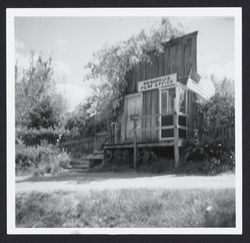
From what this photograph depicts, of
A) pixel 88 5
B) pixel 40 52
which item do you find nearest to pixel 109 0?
pixel 88 5

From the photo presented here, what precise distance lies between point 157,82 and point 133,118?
1432 millimetres

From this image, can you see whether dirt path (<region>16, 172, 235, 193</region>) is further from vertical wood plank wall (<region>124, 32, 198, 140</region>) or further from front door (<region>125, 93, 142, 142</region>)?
front door (<region>125, 93, 142, 142</region>)

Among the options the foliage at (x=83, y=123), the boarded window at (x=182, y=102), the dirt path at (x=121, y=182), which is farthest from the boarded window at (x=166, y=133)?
the dirt path at (x=121, y=182)

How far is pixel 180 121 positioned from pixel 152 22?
13.4ft

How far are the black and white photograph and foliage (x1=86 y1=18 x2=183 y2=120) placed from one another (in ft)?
0.17

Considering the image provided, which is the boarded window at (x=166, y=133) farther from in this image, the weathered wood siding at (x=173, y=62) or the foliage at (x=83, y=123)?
the foliage at (x=83, y=123)

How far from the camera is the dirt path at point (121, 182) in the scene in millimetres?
7840

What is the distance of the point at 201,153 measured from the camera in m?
9.74

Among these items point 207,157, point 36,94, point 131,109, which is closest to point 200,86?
point 207,157

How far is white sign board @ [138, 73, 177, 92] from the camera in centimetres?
1135

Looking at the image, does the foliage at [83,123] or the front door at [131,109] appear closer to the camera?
the foliage at [83,123]

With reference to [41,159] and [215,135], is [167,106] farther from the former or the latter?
[41,159]

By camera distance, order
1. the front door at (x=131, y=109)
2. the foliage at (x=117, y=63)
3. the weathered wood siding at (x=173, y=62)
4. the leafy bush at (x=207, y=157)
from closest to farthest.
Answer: the leafy bush at (x=207, y=157) < the foliage at (x=117, y=63) < the weathered wood siding at (x=173, y=62) < the front door at (x=131, y=109)

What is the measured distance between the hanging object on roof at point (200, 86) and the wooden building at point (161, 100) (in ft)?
0.71
